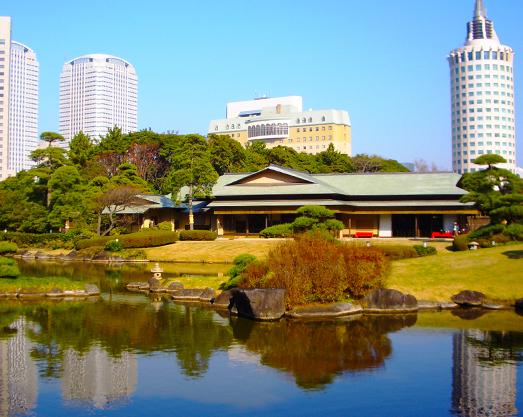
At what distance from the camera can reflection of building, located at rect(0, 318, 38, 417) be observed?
1092 centimetres

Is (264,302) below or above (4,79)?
below

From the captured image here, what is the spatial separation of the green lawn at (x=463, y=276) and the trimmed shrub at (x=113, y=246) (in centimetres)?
2443

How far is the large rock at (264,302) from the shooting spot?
18.7 metres

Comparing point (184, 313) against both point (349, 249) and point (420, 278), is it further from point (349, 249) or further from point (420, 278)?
point (420, 278)

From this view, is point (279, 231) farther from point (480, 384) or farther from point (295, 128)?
point (295, 128)

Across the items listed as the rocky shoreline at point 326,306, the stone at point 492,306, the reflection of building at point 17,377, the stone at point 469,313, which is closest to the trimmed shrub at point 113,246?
the rocky shoreline at point 326,306

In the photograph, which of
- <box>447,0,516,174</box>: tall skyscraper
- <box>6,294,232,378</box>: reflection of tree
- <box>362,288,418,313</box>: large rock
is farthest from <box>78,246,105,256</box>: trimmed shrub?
<box>447,0,516,174</box>: tall skyscraper

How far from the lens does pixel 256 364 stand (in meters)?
13.8

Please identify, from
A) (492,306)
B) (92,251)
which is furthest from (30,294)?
(492,306)

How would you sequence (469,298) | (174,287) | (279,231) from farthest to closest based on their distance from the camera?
(279,231) → (174,287) → (469,298)

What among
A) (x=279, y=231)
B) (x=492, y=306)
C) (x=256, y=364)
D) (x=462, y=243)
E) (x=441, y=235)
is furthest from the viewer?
(x=441, y=235)

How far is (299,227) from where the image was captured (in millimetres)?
34969

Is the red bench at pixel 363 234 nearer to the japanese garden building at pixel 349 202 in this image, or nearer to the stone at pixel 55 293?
the japanese garden building at pixel 349 202

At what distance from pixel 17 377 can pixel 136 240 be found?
1183 inches
